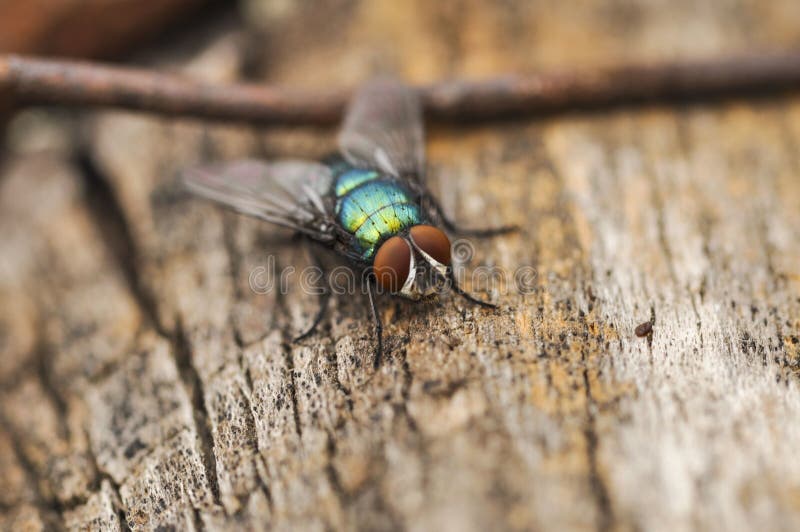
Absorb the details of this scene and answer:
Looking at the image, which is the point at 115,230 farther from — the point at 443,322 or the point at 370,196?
the point at 443,322

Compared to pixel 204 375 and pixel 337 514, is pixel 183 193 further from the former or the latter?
pixel 337 514

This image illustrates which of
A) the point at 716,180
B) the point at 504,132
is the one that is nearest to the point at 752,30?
the point at 716,180

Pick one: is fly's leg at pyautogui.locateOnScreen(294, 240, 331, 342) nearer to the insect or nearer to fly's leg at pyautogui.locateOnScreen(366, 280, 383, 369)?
the insect

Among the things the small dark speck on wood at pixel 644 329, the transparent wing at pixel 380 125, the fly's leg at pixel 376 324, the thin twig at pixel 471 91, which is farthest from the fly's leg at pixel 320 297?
the small dark speck on wood at pixel 644 329

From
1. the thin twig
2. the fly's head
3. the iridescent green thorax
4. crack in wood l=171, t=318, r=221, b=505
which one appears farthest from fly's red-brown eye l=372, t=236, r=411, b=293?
the thin twig

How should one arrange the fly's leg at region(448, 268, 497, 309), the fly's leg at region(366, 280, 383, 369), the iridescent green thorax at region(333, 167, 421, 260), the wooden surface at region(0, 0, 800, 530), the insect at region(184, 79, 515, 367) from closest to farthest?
the wooden surface at region(0, 0, 800, 530)
the fly's leg at region(366, 280, 383, 369)
the fly's leg at region(448, 268, 497, 309)
the insect at region(184, 79, 515, 367)
the iridescent green thorax at region(333, 167, 421, 260)

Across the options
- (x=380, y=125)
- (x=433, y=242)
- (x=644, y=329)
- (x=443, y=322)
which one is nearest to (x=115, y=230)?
(x=380, y=125)
